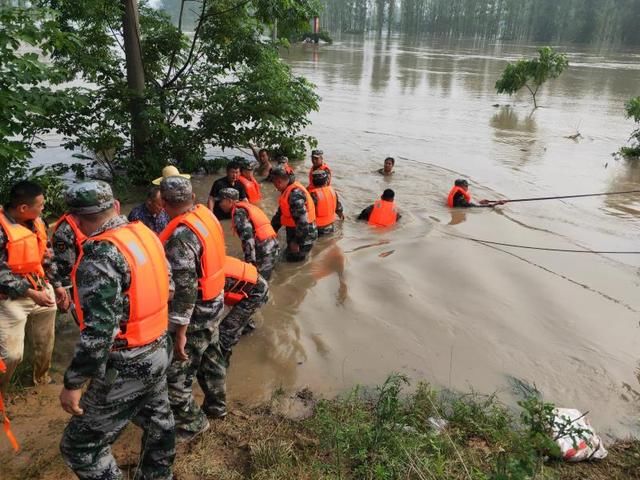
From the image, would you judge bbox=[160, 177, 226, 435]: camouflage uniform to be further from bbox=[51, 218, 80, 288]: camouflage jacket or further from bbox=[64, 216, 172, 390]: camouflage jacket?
bbox=[51, 218, 80, 288]: camouflage jacket

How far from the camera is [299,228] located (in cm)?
624

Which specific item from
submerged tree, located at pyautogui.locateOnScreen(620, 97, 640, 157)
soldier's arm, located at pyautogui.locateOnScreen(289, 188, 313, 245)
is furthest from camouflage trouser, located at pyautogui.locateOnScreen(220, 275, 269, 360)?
submerged tree, located at pyautogui.locateOnScreen(620, 97, 640, 157)

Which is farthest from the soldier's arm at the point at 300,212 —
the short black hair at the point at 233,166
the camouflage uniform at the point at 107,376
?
the camouflage uniform at the point at 107,376

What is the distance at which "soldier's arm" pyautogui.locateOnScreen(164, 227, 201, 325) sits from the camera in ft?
9.84

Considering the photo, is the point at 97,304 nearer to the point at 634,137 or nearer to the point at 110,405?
the point at 110,405

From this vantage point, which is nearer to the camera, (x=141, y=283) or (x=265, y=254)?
(x=141, y=283)

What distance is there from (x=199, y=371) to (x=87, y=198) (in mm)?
1715

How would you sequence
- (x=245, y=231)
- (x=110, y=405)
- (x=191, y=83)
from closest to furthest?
(x=110, y=405)
(x=245, y=231)
(x=191, y=83)

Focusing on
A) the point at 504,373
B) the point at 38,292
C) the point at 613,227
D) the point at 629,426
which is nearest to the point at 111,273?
the point at 38,292

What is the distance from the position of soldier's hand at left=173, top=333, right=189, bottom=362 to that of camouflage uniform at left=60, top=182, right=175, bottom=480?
1.03ft

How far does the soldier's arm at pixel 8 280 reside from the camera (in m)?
3.38

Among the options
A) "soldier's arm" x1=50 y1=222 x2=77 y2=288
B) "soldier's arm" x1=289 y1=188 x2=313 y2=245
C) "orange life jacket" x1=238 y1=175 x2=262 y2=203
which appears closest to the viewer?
"soldier's arm" x1=50 y1=222 x2=77 y2=288

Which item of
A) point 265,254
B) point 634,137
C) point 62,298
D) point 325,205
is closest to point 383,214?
Answer: point 325,205

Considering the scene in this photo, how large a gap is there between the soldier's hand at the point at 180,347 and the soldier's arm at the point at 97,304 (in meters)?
0.72
